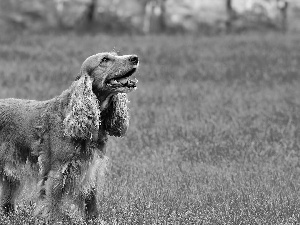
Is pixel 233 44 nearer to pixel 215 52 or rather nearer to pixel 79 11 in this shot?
pixel 215 52

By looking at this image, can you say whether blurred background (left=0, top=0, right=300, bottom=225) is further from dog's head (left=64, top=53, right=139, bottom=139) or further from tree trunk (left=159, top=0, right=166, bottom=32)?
dog's head (left=64, top=53, right=139, bottom=139)

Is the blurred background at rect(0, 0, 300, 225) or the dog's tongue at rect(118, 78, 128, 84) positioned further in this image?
the blurred background at rect(0, 0, 300, 225)

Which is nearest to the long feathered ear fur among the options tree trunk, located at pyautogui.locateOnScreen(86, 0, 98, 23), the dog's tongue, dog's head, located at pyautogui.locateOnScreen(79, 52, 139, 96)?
dog's head, located at pyautogui.locateOnScreen(79, 52, 139, 96)

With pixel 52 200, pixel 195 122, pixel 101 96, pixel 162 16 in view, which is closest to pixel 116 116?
pixel 101 96

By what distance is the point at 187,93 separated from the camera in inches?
575

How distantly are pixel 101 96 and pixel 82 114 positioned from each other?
37 cm

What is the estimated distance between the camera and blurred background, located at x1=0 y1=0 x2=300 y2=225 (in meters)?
7.53

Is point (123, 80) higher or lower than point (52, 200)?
higher

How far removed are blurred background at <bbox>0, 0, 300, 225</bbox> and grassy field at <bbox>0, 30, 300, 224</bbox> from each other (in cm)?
3

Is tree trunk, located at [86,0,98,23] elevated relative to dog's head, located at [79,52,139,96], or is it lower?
lower

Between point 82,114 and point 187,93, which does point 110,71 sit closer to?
point 82,114

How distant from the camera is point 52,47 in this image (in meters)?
20.2

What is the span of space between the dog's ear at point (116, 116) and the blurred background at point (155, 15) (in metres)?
17.3

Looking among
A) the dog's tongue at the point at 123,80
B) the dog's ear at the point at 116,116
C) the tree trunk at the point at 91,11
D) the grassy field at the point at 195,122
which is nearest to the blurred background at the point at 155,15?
the tree trunk at the point at 91,11
